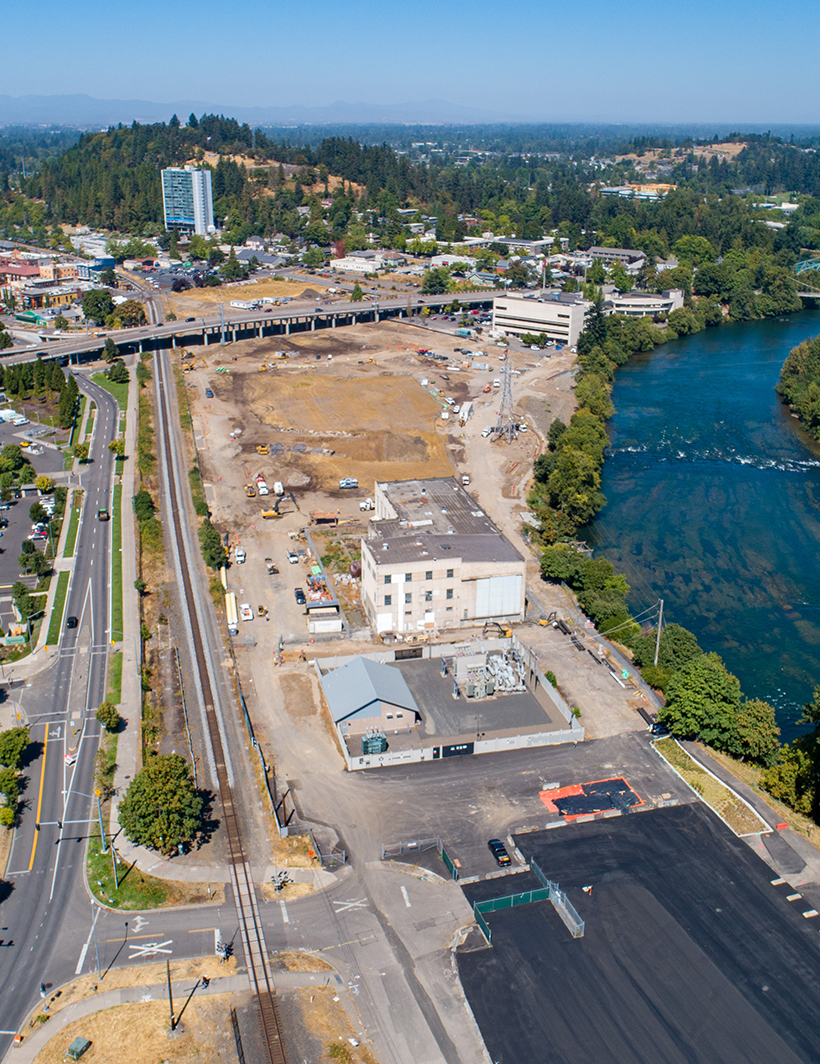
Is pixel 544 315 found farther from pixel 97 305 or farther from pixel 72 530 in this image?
pixel 72 530

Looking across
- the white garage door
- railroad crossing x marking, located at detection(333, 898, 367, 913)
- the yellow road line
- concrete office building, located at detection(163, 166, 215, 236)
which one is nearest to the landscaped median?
the white garage door

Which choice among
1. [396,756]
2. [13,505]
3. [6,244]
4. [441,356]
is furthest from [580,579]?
[6,244]

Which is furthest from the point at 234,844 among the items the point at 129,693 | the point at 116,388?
the point at 116,388

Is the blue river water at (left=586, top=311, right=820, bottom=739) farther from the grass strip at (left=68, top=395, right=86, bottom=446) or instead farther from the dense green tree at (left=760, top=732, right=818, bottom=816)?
the grass strip at (left=68, top=395, right=86, bottom=446)

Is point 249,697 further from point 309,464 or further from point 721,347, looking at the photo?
point 721,347

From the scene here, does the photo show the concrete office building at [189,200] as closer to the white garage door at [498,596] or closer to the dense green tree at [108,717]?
the white garage door at [498,596]

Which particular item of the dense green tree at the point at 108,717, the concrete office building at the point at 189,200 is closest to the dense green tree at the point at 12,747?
the dense green tree at the point at 108,717
